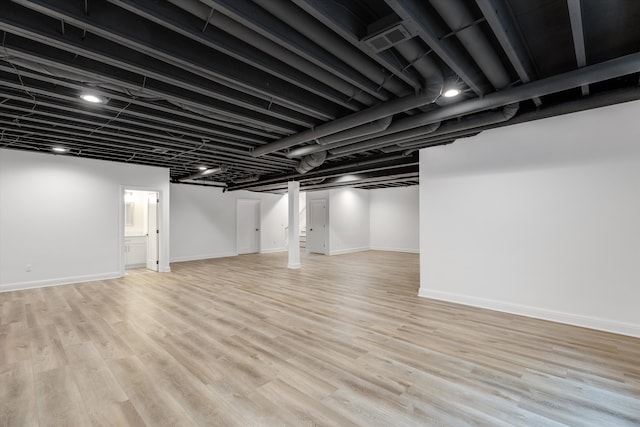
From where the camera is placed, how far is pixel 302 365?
2664 millimetres

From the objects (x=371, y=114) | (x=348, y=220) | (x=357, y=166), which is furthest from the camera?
(x=348, y=220)

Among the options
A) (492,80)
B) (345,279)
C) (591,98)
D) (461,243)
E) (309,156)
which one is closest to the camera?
(492,80)

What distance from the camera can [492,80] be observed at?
269 cm

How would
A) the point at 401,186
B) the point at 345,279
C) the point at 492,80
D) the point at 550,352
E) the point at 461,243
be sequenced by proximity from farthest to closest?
the point at 401,186 < the point at 345,279 < the point at 461,243 < the point at 550,352 < the point at 492,80

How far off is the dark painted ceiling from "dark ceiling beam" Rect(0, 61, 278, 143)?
0.01 m

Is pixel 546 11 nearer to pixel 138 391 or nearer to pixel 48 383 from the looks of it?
pixel 138 391

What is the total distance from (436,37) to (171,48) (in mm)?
1999

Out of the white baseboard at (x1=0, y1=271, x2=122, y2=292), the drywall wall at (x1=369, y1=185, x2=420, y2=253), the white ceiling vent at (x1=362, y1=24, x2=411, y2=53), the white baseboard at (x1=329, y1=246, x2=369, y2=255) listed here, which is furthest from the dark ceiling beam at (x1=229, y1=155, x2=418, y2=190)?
the drywall wall at (x1=369, y1=185, x2=420, y2=253)

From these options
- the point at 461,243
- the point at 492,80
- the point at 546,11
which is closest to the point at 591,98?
the point at 492,80

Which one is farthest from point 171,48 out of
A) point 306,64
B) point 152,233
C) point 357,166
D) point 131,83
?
point 152,233

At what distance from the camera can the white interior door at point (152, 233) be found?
7.55 meters

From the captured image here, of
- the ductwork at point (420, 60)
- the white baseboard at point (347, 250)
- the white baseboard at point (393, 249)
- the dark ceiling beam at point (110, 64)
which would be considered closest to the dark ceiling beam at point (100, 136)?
the dark ceiling beam at point (110, 64)

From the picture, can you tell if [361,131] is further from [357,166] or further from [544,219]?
[544,219]

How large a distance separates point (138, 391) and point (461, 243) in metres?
4.38
